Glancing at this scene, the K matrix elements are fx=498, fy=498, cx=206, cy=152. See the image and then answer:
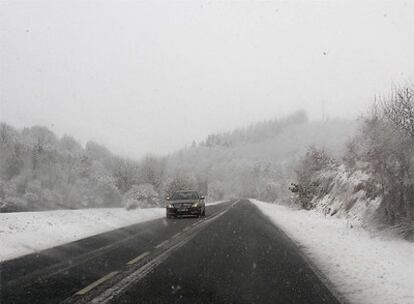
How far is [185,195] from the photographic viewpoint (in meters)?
29.9

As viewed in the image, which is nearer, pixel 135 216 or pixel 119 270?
pixel 119 270

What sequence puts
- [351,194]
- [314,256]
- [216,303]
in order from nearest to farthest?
[216,303], [314,256], [351,194]

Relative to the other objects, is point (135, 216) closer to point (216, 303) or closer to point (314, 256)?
point (314, 256)

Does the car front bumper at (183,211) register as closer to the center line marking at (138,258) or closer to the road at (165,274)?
the road at (165,274)

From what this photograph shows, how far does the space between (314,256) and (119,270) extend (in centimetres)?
495

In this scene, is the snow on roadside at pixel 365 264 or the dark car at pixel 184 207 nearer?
the snow on roadside at pixel 365 264

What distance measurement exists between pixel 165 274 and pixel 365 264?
14.0 feet

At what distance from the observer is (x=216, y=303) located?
6840mm

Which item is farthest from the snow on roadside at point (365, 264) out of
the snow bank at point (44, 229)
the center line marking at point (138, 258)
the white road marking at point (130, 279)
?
the snow bank at point (44, 229)

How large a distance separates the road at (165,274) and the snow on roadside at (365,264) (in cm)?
43

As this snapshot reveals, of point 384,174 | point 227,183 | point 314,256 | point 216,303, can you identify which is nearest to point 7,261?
point 216,303

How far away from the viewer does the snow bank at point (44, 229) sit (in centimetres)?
1340

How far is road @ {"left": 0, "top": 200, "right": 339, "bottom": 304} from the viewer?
23.7ft

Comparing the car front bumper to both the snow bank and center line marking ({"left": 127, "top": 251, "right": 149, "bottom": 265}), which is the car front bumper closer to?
the snow bank
